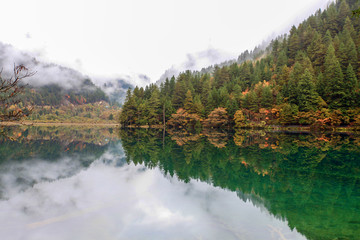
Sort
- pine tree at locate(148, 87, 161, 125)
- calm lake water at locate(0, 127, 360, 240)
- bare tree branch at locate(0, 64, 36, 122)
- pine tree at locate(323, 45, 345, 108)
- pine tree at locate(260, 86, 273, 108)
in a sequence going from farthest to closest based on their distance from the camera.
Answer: pine tree at locate(148, 87, 161, 125) < pine tree at locate(260, 86, 273, 108) < pine tree at locate(323, 45, 345, 108) < bare tree branch at locate(0, 64, 36, 122) < calm lake water at locate(0, 127, 360, 240)

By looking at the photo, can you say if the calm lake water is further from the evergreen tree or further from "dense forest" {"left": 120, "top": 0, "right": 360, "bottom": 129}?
"dense forest" {"left": 120, "top": 0, "right": 360, "bottom": 129}

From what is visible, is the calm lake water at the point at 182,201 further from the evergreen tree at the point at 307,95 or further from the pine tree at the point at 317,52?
the pine tree at the point at 317,52

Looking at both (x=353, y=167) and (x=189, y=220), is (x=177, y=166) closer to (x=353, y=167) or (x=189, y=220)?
(x=189, y=220)

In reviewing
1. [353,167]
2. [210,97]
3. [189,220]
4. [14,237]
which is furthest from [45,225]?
[210,97]

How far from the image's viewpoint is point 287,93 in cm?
4397

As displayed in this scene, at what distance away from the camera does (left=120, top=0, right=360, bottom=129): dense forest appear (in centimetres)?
3772

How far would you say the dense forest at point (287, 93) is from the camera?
3772 centimetres

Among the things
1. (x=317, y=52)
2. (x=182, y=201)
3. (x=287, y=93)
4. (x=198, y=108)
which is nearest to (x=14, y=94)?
(x=182, y=201)

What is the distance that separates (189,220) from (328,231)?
9.42ft

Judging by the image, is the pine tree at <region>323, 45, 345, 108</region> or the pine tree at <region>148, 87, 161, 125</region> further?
the pine tree at <region>148, 87, 161, 125</region>

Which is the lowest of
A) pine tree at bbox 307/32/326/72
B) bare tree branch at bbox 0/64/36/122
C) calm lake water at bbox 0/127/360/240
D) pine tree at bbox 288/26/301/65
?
calm lake water at bbox 0/127/360/240

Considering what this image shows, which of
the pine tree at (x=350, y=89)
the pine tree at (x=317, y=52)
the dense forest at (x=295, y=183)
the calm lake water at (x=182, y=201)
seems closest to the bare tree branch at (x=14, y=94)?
the calm lake water at (x=182, y=201)

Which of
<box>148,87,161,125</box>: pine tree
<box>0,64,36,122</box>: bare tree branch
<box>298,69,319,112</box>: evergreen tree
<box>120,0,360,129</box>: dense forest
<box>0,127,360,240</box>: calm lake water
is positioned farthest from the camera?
<box>148,87,161,125</box>: pine tree

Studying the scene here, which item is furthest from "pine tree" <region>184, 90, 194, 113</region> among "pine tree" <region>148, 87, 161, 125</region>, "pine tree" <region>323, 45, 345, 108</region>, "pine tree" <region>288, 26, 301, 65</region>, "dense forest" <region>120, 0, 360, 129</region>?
"pine tree" <region>288, 26, 301, 65</region>
